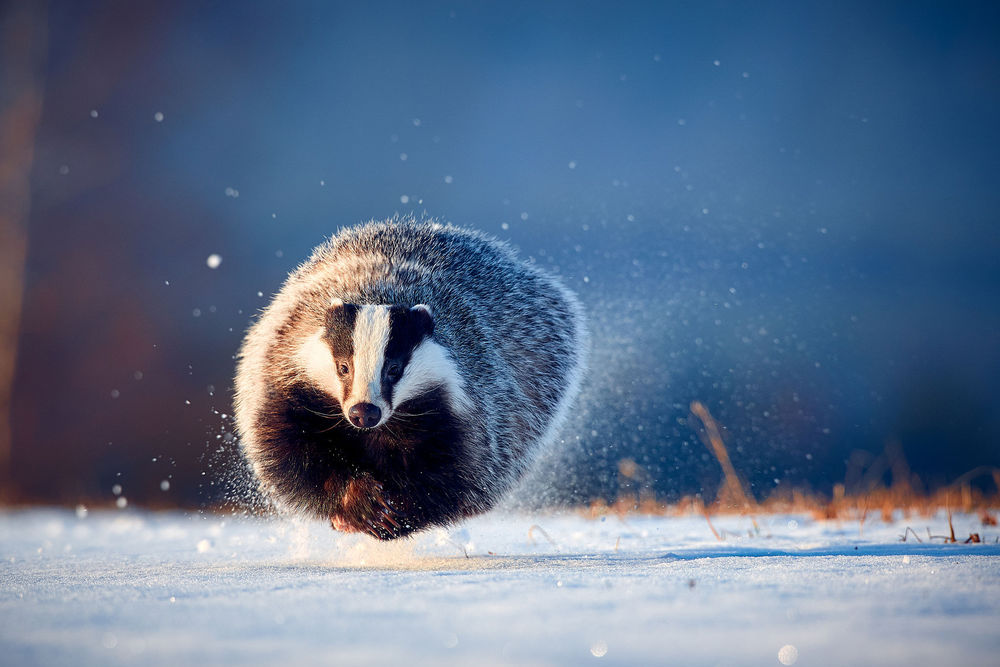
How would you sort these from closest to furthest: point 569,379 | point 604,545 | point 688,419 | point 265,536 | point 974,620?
point 974,620 < point 604,545 < point 265,536 < point 569,379 < point 688,419

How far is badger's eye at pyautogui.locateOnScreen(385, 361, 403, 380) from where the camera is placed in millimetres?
3496

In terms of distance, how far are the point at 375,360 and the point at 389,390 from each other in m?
0.15

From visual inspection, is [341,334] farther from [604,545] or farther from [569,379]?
[569,379]

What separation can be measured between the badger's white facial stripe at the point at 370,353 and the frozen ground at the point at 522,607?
697 mm

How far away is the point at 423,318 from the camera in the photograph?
364cm

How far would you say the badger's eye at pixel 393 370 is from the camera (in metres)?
3.50

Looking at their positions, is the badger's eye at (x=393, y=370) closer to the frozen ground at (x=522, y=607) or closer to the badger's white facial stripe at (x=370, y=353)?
the badger's white facial stripe at (x=370, y=353)

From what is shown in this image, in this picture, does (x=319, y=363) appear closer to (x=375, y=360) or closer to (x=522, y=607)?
(x=375, y=360)

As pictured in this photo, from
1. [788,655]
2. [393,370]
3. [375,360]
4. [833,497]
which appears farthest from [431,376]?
[833,497]

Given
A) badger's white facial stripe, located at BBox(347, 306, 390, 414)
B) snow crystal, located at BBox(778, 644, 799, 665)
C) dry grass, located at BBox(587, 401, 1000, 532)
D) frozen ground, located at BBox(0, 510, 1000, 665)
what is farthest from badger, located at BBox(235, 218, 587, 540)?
snow crystal, located at BBox(778, 644, 799, 665)

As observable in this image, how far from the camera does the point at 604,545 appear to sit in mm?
3867

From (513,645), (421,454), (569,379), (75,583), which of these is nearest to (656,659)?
(513,645)

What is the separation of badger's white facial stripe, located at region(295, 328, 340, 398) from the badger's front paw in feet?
1.45

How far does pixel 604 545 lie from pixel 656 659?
94.2 inches
